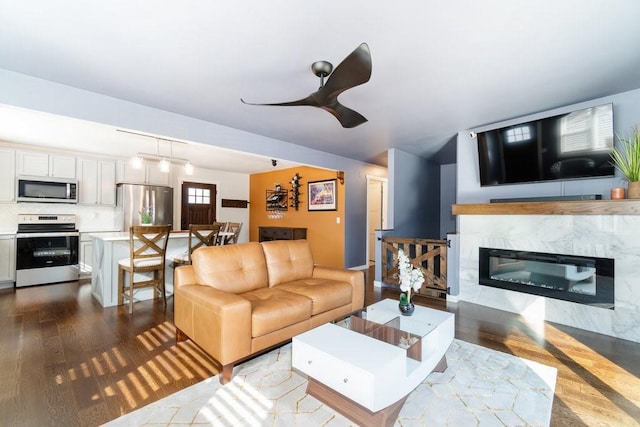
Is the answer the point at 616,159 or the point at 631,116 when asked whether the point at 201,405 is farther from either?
the point at 631,116

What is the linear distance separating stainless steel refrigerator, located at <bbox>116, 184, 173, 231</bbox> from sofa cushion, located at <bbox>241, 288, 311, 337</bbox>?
164 inches

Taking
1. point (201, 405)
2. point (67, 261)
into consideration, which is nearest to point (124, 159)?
point (67, 261)

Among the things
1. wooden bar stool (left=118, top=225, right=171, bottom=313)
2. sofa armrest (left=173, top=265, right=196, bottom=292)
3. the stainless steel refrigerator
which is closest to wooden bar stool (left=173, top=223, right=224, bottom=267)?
wooden bar stool (left=118, top=225, right=171, bottom=313)

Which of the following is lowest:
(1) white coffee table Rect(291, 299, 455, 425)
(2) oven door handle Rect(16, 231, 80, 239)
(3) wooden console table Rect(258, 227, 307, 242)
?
(1) white coffee table Rect(291, 299, 455, 425)

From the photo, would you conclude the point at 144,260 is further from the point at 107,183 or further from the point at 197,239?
the point at 107,183

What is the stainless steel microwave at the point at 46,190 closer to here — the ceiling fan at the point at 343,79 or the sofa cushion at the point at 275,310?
the sofa cushion at the point at 275,310

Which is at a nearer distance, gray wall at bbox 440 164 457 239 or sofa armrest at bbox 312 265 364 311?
sofa armrest at bbox 312 265 364 311

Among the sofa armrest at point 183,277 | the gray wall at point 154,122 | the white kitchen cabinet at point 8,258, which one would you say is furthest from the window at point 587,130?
the white kitchen cabinet at point 8,258

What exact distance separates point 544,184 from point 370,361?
328cm

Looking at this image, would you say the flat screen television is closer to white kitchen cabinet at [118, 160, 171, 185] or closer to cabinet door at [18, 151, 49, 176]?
white kitchen cabinet at [118, 160, 171, 185]

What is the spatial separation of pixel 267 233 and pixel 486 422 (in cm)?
575

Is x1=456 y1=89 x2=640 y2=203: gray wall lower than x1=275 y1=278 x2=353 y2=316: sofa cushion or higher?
higher

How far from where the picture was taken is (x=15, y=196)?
4492 mm

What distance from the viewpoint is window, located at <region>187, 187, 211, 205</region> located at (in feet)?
21.9
